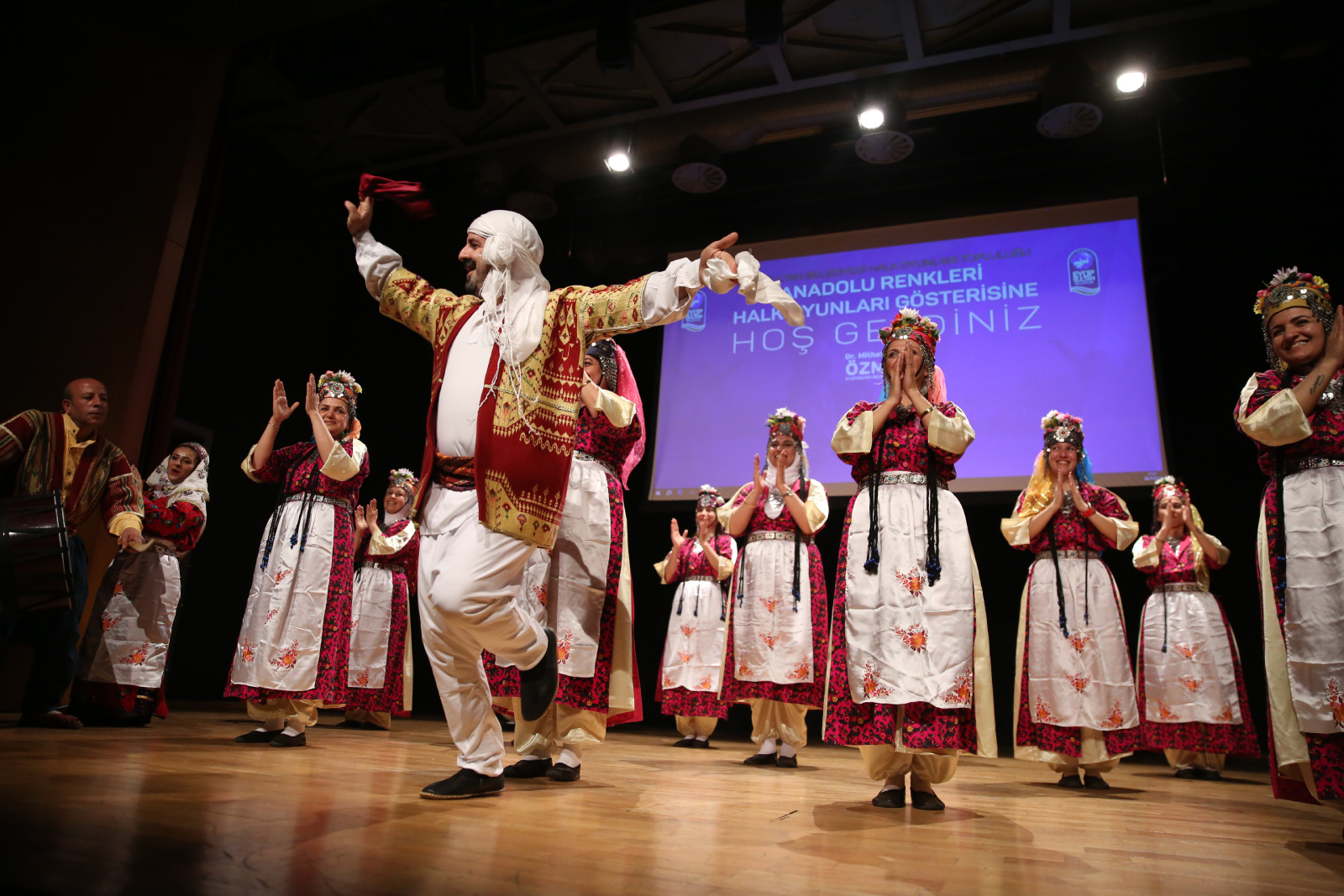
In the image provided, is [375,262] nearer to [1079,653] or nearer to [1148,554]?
[1079,653]

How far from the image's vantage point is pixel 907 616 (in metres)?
2.44

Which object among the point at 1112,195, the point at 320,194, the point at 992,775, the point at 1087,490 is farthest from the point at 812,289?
the point at 320,194

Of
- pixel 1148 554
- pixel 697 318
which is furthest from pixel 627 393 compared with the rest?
pixel 697 318

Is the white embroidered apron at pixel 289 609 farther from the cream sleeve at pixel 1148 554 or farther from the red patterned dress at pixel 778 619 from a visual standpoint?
the cream sleeve at pixel 1148 554

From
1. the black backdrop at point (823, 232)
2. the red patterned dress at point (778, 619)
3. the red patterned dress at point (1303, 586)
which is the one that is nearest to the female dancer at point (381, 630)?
the black backdrop at point (823, 232)

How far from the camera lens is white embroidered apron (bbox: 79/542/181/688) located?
3824mm

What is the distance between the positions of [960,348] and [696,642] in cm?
283

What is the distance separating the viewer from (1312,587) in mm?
2158

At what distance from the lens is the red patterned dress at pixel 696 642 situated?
534 centimetres

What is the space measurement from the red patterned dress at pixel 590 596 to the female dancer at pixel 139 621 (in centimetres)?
219

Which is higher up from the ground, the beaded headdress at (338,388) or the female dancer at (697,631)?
the beaded headdress at (338,388)

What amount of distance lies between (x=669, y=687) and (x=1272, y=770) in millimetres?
3653

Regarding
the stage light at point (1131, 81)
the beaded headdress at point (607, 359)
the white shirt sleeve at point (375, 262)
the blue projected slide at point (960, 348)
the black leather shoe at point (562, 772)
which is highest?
the stage light at point (1131, 81)

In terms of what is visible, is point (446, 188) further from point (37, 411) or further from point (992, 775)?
point (992, 775)
